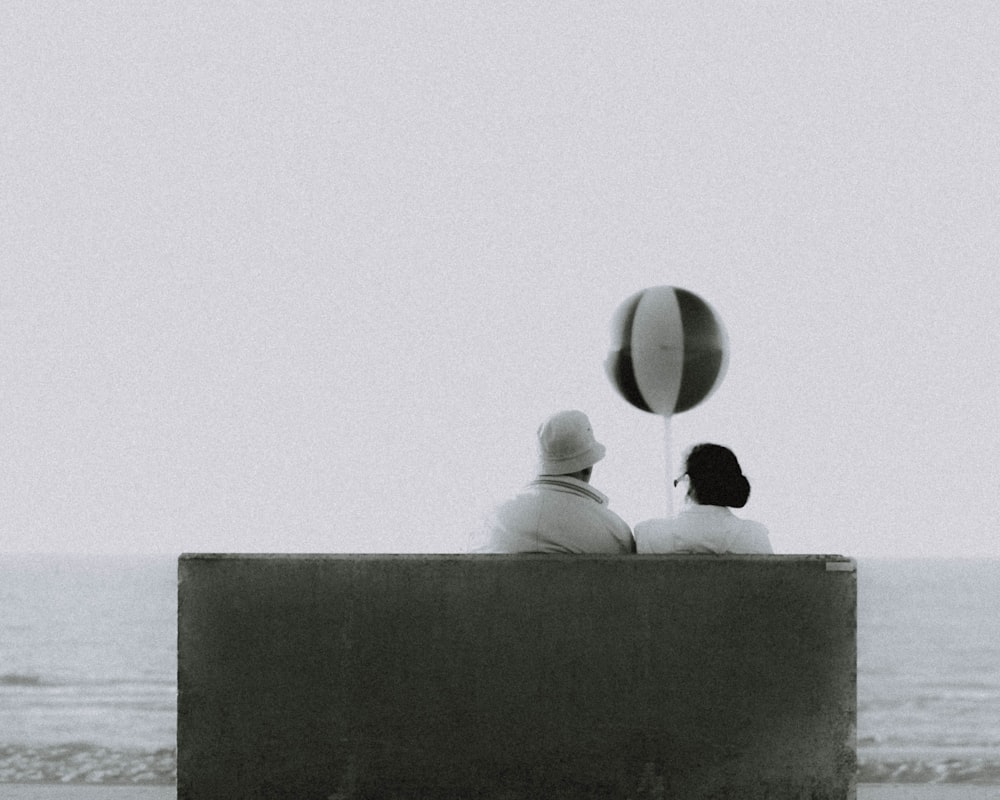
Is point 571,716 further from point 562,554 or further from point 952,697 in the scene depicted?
point 952,697

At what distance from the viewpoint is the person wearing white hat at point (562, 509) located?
4188mm

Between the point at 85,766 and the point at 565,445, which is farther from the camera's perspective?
the point at 85,766

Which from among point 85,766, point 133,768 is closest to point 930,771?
point 133,768

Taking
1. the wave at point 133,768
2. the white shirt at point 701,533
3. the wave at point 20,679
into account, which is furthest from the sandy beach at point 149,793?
the wave at point 20,679

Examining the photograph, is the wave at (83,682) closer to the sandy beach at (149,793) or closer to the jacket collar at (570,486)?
the sandy beach at (149,793)

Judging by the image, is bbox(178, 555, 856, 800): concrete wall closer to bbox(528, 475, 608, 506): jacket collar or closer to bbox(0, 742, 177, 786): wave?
bbox(528, 475, 608, 506): jacket collar

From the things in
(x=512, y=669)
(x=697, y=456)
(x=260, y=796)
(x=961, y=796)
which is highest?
(x=697, y=456)

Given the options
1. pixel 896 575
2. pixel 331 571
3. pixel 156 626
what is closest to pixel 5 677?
pixel 156 626

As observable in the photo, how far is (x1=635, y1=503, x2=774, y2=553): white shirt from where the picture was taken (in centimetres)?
422

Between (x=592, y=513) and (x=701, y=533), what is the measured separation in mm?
323

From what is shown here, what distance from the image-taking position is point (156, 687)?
97.7 feet

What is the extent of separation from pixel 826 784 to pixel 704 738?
355 millimetres

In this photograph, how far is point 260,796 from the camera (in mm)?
3975

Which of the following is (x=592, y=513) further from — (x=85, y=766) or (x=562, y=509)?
(x=85, y=766)
